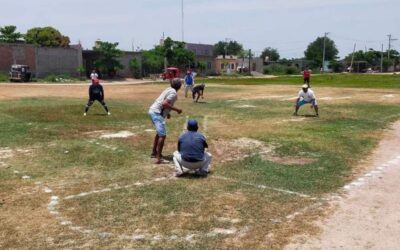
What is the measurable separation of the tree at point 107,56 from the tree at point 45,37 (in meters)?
15.9

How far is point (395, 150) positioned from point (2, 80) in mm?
54028

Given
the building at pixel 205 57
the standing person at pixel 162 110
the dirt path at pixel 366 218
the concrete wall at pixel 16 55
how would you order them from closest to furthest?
the dirt path at pixel 366 218, the standing person at pixel 162 110, the concrete wall at pixel 16 55, the building at pixel 205 57

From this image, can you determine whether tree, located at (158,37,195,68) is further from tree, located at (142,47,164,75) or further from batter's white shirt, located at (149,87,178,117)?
batter's white shirt, located at (149,87,178,117)

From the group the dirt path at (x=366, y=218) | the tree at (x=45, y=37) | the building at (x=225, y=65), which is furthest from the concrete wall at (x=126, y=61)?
the dirt path at (x=366, y=218)

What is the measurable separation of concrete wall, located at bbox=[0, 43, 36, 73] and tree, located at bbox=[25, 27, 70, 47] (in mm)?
20426

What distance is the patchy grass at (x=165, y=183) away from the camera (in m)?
6.50

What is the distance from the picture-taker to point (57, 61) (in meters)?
68.1

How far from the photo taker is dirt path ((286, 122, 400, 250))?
20.4 ft

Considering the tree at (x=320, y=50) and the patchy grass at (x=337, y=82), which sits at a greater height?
the tree at (x=320, y=50)

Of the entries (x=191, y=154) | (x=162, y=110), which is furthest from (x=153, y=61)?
(x=191, y=154)

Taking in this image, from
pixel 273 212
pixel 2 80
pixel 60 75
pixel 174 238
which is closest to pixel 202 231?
pixel 174 238

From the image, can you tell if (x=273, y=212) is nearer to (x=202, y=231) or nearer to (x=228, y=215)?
(x=228, y=215)

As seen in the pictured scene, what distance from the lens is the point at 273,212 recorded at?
291 inches

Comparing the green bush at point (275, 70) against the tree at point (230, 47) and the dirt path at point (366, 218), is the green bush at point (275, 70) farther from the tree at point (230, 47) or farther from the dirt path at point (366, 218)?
the dirt path at point (366, 218)
